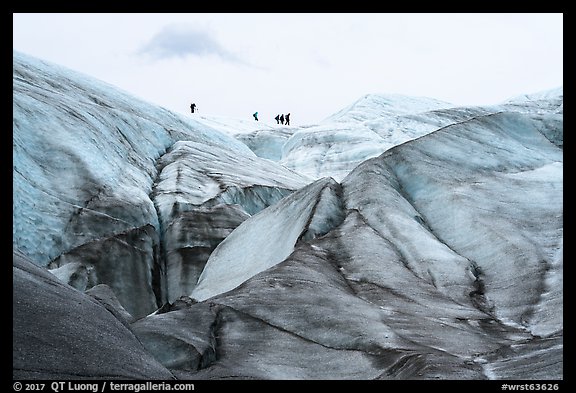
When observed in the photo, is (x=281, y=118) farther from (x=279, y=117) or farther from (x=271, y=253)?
(x=271, y=253)

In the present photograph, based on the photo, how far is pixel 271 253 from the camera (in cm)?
1584

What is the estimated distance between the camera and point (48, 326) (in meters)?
7.53

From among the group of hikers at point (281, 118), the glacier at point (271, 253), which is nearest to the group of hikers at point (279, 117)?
the group of hikers at point (281, 118)

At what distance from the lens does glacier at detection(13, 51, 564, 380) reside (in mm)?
8906

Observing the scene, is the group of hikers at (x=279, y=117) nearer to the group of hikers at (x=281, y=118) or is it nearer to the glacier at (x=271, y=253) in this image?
the group of hikers at (x=281, y=118)

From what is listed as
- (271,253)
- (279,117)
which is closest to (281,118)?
(279,117)

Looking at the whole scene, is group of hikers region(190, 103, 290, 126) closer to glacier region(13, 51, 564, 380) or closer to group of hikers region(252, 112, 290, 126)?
group of hikers region(252, 112, 290, 126)

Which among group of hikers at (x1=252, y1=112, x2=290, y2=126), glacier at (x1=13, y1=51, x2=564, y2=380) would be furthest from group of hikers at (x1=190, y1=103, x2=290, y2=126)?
glacier at (x1=13, y1=51, x2=564, y2=380)

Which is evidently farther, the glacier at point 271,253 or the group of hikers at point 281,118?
the group of hikers at point 281,118

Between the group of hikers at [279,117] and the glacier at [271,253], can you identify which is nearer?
the glacier at [271,253]

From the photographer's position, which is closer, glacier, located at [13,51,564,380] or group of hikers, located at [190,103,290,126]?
glacier, located at [13,51,564,380]

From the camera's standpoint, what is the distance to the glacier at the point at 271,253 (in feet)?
29.2

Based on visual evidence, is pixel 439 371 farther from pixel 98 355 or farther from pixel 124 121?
pixel 124 121

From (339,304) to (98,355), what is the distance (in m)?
4.52
